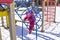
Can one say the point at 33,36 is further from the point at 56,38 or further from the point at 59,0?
the point at 59,0

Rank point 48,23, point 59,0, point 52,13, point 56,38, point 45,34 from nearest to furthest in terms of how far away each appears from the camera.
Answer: point 56,38 → point 45,34 → point 48,23 → point 52,13 → point 59,0

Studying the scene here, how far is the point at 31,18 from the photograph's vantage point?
15.9ft

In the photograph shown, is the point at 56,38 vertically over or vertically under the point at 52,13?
under

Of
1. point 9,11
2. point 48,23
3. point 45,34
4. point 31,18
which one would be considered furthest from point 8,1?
point 48,23

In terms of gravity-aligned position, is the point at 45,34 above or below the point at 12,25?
below

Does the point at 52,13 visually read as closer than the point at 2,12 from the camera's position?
No

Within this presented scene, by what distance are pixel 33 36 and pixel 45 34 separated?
0.48 meters

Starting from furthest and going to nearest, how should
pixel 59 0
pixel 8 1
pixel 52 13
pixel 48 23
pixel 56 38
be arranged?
pixel 59 0 < pixel 52 13 < pixel 48 23 < pixel 56 38 < pixel 8 1

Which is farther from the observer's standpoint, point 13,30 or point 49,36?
point 49,36

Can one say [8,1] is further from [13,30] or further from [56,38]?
[56,38]

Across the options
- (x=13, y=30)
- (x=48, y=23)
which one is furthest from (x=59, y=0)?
(x=13, y=30)

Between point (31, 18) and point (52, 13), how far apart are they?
9.82 feet

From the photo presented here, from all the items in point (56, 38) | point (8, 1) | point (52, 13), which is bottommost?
point (56, 38)

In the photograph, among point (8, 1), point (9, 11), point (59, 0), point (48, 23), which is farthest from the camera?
point (59, 0)
